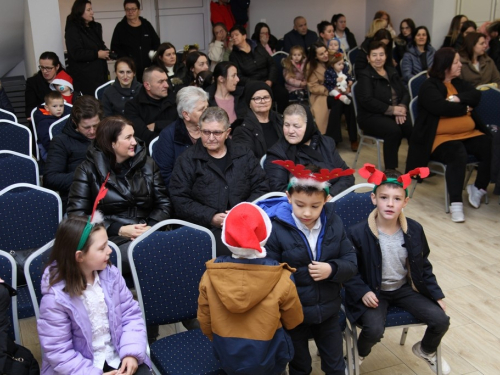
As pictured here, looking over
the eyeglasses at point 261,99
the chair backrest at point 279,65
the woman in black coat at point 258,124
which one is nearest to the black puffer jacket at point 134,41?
the chair backrest at point 279,65

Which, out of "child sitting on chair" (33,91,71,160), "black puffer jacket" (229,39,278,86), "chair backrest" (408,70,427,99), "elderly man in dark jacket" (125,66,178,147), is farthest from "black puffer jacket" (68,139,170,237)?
"black puffer jacket" (229,39,278,86)

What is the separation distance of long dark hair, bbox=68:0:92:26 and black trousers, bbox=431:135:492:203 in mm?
3712

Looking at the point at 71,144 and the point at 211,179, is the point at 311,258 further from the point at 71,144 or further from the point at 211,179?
the point at 71,144

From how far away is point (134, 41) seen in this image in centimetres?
656

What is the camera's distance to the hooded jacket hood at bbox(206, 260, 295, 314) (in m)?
2.00

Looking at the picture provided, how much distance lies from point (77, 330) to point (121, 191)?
3.41 feet

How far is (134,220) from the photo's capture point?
3.07 meters

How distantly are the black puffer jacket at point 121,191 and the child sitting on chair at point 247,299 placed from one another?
1093 mm

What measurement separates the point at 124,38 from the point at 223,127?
12.7 ft

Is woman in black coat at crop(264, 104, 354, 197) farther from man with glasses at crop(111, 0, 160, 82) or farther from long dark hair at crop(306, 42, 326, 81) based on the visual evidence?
man with glasses at crop(111, 0, 160, 82)

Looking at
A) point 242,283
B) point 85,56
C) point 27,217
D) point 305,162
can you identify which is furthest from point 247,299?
point 85,56

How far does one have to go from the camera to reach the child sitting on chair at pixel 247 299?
78.8 inches

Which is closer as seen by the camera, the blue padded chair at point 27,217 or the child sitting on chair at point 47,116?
the blue padded chair at point 27,217

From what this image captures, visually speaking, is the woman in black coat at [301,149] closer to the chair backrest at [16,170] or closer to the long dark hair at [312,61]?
the chair backrest at [16,170]
